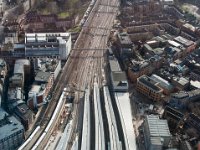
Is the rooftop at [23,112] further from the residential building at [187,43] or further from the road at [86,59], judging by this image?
the residential building at [187,43]

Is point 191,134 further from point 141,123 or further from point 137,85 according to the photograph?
point 137,85

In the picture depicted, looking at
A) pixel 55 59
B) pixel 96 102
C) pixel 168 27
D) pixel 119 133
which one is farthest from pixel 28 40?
pixel 168 27

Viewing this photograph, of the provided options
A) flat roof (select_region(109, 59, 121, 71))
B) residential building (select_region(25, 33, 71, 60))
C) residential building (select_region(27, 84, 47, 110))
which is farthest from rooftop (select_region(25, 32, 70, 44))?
residential building (select_region(27, 84, 47, 110))

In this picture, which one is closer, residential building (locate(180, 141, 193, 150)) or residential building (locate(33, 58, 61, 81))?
residential building (locate(180, 141, 193, 150))

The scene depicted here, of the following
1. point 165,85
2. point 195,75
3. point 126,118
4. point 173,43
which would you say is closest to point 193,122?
point 165,85

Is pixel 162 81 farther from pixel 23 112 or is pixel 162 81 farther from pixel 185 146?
pixel 23 112

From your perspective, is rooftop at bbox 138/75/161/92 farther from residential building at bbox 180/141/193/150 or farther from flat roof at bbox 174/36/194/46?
flat roof at bbox 174/36/194/46
